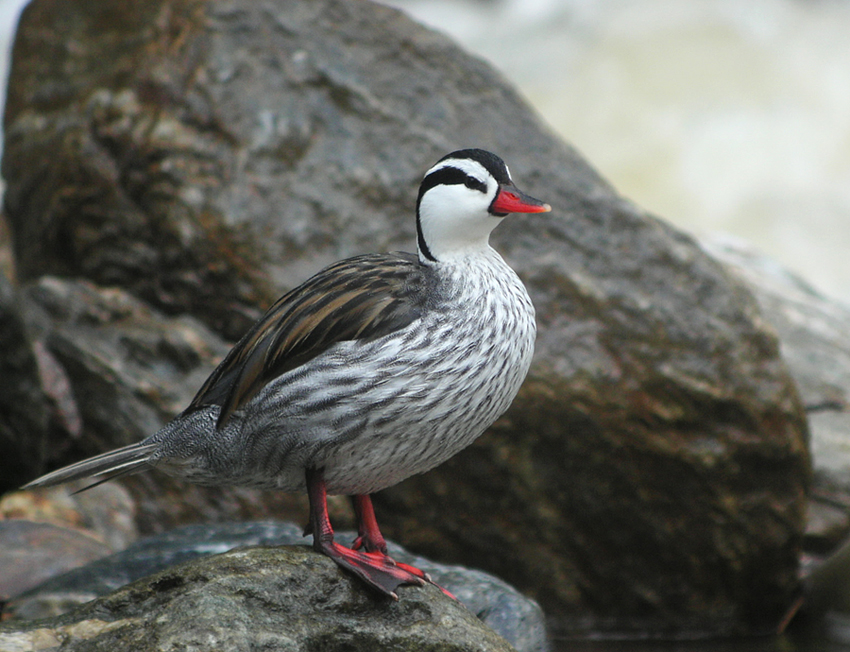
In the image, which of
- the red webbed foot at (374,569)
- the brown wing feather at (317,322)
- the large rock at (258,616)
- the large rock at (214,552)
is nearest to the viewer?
the large rock at (258,616)

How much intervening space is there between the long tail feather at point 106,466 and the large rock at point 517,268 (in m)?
2.32

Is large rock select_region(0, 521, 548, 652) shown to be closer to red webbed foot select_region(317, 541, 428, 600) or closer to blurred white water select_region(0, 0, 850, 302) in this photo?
red webbed foot select_region(317, 541, 428, 600)

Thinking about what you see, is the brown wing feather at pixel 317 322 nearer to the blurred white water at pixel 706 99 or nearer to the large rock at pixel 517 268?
the large rock at pixel 517 268

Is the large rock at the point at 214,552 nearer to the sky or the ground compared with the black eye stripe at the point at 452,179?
nearer to the ground

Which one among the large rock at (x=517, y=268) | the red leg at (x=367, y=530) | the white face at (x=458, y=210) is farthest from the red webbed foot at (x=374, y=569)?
the large rock at (x=517, y=268)

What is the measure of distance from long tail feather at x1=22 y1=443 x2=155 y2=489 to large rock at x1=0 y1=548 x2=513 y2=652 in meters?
0.46

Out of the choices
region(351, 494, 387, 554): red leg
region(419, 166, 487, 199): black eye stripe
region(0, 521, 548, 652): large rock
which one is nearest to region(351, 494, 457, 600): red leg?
region(351, 494, 387, 554): red leg

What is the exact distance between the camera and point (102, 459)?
3.82 meters

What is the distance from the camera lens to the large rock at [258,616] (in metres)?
3.28

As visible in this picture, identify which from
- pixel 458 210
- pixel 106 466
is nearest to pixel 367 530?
pixel 106 466

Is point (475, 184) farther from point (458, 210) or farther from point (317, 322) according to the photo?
point (317, 322)

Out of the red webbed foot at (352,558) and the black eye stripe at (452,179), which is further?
the black eye stripe at (452,179)

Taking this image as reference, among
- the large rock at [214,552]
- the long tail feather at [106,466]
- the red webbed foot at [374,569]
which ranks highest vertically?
the long tail feather at [106,466]

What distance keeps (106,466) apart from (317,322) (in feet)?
3.11
